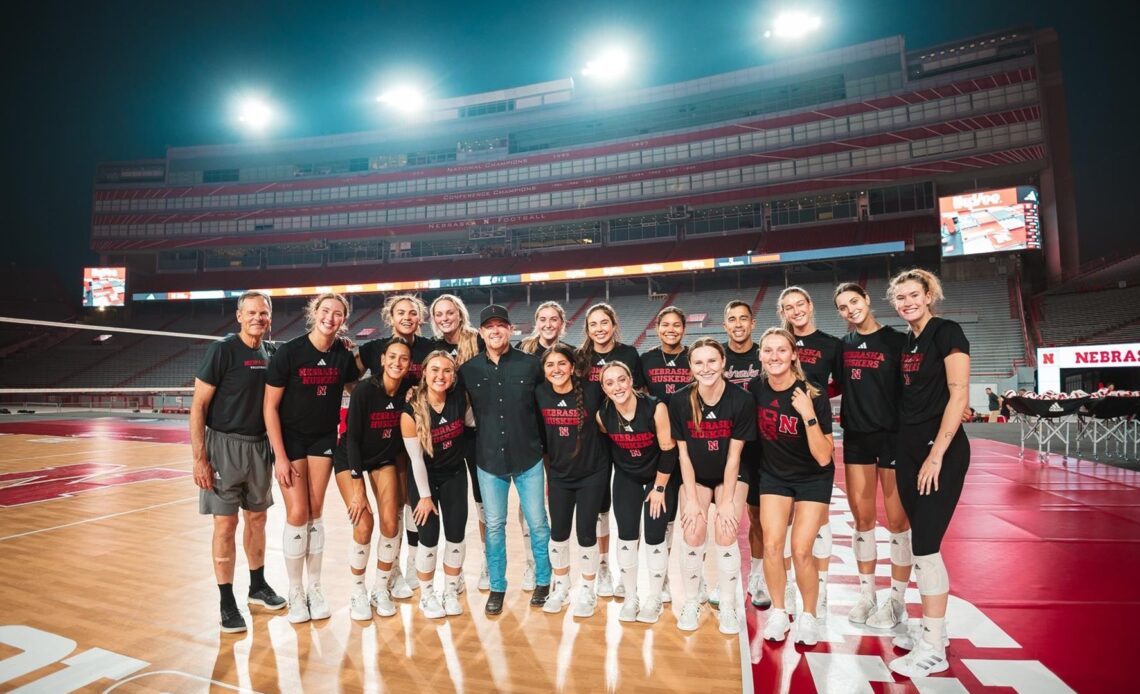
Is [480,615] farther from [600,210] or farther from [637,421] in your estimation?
[600,210]

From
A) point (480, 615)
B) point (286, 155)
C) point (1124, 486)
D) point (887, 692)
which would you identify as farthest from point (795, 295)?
point (286, 155)

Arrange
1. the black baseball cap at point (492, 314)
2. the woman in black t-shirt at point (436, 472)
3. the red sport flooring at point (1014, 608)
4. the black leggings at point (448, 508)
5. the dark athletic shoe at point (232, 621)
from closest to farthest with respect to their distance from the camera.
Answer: the red sport flooring at point (1014, 608), the dark athletic shoe at point (232, 621), the woman in black t-shirt at point (436, 472), the black leggings at point (448, 508), the black baseball cap at point (492, 314)

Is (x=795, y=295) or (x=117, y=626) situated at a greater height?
(x=795, y=295)

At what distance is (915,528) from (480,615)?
3024 millimetres

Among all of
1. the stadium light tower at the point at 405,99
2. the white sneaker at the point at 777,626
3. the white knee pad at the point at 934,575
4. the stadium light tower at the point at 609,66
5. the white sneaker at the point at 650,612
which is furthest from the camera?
the stadium light tower at the point at 405,99

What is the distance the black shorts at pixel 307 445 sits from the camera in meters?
3.97

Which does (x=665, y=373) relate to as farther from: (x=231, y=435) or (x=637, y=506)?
(x=231, y=435)

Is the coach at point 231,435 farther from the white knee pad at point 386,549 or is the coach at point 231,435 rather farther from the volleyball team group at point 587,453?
the white knee pad at point 386,549

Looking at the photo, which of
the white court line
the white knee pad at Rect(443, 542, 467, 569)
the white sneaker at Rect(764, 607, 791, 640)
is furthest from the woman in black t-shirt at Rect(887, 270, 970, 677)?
the white court line

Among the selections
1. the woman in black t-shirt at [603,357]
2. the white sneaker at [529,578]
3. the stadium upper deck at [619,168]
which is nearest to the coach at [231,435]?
the white sneaker at [529,578]

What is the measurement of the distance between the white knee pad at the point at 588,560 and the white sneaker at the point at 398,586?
150 centimetres

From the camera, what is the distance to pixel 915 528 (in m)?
3.32

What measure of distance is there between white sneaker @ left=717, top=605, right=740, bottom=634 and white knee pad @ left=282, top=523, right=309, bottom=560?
3074 millimetres

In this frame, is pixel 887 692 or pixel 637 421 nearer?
pixel 887 692
